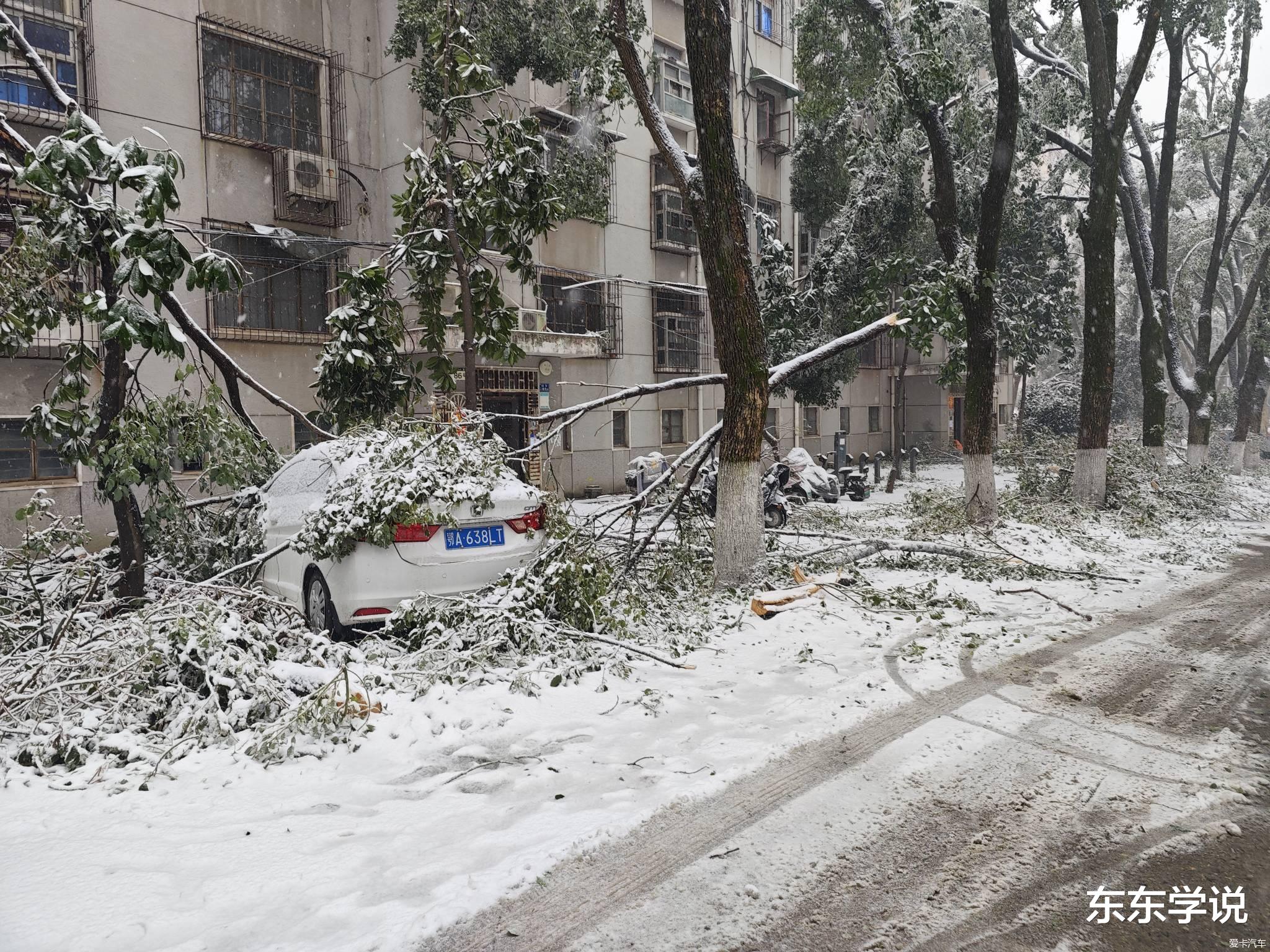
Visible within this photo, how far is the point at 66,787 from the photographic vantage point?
3879 millimetres

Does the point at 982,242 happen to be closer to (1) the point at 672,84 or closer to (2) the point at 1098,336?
(2) the point at 1098,336

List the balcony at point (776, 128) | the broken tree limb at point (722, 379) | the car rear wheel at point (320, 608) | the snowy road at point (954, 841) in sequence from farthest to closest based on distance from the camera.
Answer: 1. the balcony at point (776, 128)
2. the broken tree limb at point (722, 379)
3. the car rear wheel at point (320, 608)
4. the snowy road at point (954, 841)

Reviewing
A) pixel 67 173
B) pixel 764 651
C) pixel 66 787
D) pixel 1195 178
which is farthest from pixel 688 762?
pixel 1195 178

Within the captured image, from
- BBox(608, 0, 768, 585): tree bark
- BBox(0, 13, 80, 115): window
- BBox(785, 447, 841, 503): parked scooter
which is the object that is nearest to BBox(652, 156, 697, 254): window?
BBox(785, 447, 841, 503): parked scooter

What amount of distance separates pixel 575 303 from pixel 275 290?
7696 mm

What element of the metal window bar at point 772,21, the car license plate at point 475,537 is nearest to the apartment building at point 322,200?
the metal window bar at point 772,21

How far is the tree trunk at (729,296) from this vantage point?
7680mm

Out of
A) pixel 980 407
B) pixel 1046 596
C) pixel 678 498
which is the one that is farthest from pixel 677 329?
pixel 1046 596

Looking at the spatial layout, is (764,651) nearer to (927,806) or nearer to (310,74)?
(927,806)

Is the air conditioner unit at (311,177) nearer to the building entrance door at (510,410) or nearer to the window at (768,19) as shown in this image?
the building entrance door at (510,410)

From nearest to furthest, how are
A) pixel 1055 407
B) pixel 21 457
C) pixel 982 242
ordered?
1. pixel 982 242
2. pixel 21 457
3. pixel 1055 407

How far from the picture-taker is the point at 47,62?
13531mm

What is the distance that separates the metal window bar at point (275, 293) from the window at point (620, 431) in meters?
8.28

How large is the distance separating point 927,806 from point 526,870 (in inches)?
70.6
